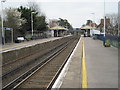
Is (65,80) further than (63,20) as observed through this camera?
No

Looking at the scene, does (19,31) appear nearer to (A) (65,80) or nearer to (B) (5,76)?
(B) (5,76)

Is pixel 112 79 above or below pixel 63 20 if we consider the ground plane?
below

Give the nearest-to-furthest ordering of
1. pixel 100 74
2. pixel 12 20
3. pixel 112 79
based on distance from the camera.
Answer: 1. pixel 112 79
2. pixel 100 74
3. pixel 12 20

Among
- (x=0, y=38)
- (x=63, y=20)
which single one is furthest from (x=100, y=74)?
(x=63, y=20)

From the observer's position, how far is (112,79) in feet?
29.5

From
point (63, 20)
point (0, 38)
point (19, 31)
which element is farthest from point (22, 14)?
point (63, 20)

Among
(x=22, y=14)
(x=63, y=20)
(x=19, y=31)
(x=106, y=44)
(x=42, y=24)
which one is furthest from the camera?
(x=63, y=20)

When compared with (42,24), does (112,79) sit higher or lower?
lower

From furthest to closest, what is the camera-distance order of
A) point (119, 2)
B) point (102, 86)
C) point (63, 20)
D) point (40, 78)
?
point (63, 20), point (119, 2), point (40, 78), point (102, 86)

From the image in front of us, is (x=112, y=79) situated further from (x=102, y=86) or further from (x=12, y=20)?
(x=12, y=20)

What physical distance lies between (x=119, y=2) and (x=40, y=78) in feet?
51.0

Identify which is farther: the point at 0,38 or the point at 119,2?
the point at 0,38

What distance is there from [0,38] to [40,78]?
2865 centimetres

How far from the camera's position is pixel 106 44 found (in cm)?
3030
